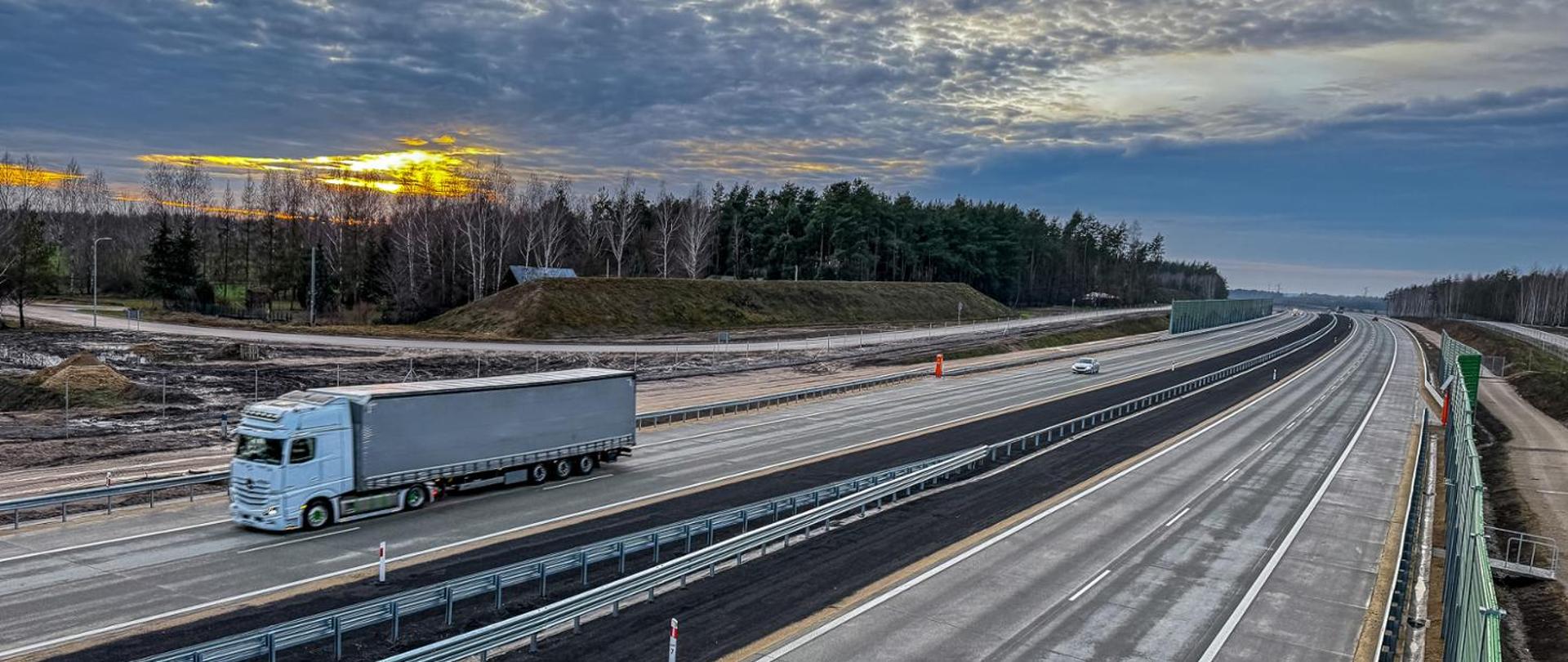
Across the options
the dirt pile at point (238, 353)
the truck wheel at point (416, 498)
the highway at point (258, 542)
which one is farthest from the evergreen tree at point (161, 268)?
the truck wheel at point (416, 498)

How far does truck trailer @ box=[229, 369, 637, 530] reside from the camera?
2255 cm

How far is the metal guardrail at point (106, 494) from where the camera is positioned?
2240 centimetres

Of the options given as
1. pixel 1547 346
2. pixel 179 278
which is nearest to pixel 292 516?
pixel 179 278

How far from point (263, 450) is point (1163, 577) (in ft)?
75.8

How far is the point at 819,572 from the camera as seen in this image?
67.5ft

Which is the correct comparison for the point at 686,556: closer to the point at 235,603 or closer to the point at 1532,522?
the point at 235,603

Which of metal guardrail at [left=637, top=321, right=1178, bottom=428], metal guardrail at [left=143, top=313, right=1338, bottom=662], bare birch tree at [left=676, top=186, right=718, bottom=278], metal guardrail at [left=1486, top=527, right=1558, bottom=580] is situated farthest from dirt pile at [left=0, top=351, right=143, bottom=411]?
bare birch tree at [left=676, top=186, right=718, bottom=278]

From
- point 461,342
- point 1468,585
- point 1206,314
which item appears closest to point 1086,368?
point 461,342

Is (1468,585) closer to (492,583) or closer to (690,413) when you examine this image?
(492,583)

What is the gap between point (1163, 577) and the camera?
21.3 metres

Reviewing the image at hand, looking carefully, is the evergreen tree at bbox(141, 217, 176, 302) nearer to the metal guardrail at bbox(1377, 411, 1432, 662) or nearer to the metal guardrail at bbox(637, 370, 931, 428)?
the metal guardrail at bbox(637, 370, 931, 428)

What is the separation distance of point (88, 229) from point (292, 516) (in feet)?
602

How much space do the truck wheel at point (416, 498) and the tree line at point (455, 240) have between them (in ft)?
244

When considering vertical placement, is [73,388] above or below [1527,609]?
above
